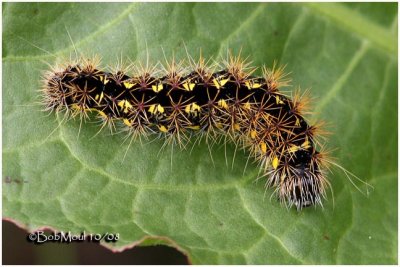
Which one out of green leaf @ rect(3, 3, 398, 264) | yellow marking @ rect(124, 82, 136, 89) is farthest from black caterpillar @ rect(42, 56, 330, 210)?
green leaf @ rect(3, 3, 398, 264)

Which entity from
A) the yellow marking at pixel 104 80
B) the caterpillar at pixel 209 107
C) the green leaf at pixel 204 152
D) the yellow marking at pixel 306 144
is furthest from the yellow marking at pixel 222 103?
the yellow marking at pixel 104 80

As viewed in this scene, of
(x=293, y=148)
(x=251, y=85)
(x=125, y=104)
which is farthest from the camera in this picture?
(x=293, y=148)

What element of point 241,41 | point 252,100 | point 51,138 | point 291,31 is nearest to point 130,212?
point 51,138

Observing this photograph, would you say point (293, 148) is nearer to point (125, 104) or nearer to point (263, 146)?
point (263, 146)

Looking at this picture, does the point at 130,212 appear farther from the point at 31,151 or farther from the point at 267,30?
the point at 267,30

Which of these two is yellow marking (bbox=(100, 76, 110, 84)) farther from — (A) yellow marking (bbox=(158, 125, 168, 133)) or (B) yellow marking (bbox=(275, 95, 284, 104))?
(B) yellow marking (bbox=(275, 95, 284, 104))

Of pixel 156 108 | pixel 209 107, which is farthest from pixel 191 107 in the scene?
pixel 156 108

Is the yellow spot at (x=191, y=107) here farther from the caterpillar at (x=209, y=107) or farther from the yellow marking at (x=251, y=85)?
the yellow marking at (x=251, y=85)
